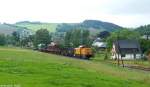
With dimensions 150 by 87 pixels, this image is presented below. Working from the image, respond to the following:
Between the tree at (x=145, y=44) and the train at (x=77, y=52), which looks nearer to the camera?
the train at (x=77, y=52)

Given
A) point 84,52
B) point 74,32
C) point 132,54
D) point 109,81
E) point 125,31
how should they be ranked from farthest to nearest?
point 74,32 < point 125,31 < point 132,54 < point 84,52 < point 109,81

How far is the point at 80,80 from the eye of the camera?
82.9 feet

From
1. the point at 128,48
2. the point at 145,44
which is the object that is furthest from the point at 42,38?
the point at 128,48

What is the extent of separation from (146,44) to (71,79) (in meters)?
81.5

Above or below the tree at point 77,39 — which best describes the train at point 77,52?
below

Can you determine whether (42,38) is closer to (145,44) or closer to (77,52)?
(145,44)

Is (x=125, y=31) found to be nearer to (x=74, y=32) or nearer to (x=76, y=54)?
(x=74, y=32)

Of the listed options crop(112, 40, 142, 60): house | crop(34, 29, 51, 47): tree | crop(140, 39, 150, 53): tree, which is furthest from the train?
crop(34, 29, 51, 47): tree

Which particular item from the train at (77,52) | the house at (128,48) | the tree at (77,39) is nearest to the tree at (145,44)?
the house at (128,48)

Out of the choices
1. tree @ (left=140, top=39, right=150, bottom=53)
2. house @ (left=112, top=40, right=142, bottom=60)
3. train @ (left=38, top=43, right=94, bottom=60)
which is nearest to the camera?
train @ (left=38, top=43, right=94, bottom=60)

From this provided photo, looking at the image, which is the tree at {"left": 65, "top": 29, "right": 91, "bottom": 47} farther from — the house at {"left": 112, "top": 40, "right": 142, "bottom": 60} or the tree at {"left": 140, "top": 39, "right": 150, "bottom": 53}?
the house at {"left": 112, "top": 40, "right": 142, "bottom": 60}

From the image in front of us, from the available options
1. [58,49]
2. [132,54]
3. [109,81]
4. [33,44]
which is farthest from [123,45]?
[109,81]

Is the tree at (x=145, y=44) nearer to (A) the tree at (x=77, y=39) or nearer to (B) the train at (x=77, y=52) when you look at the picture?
(A) the tree at (x=77, y=39)

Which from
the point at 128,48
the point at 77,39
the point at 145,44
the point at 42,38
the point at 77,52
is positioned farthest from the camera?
the point at 77,39
